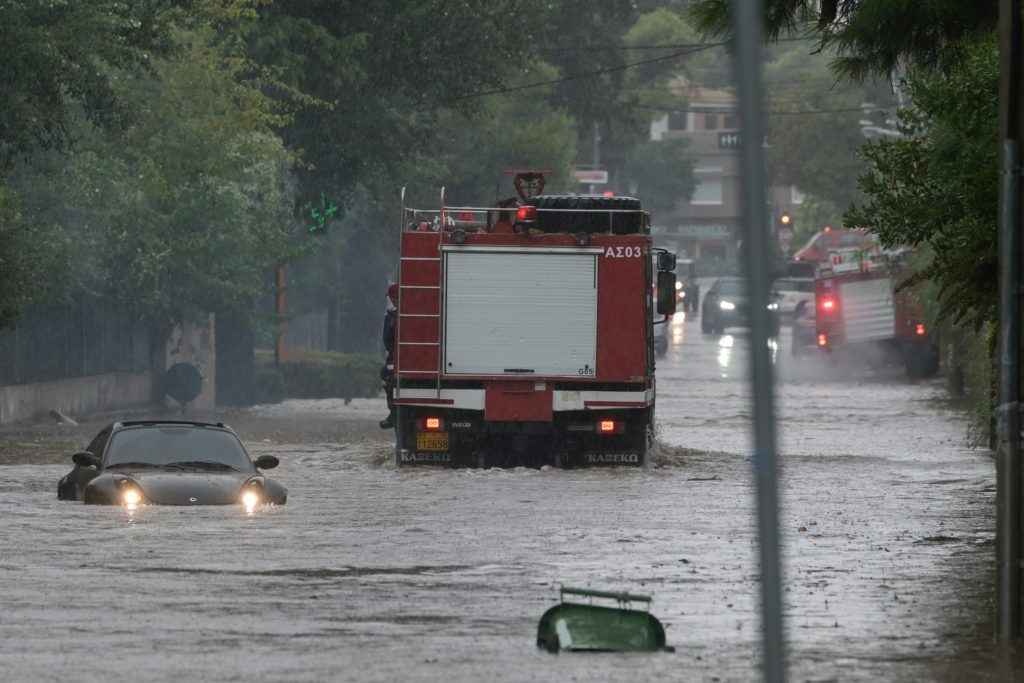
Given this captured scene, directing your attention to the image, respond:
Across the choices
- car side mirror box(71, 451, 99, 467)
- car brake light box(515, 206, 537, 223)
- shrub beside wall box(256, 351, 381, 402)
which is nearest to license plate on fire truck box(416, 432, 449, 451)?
car brake light box(515, 206, 537, 223)

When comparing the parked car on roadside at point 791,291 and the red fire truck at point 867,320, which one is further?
the parked car on roadside at point 791,291

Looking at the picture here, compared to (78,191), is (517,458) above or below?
below

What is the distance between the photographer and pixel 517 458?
24.9 m

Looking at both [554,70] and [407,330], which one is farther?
[554,70]

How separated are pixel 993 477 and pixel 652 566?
10304 mm

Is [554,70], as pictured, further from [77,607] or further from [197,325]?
[77,607]

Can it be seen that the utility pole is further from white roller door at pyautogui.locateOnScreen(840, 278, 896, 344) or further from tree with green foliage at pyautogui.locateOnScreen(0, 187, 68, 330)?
white roller door at pyautogui.locateOnScreen(840, 278, 896, 344)

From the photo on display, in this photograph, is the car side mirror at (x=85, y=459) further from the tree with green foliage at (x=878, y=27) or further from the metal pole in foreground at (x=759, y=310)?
the metal pole in foreground at (x=759, y=310)

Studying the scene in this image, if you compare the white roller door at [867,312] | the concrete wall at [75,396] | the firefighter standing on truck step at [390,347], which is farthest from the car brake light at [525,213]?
the white roller door at [867,312]

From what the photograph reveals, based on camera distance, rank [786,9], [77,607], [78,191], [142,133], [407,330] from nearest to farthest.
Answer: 1. [77,607]
2. [786,9]
3. [407,330]
4. [78,191]
5. [142,133]

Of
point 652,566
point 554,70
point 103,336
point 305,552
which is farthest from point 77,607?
point 554,70

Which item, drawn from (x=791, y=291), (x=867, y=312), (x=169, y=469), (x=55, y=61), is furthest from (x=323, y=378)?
(x=791, y=291)

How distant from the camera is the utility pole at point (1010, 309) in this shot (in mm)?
11484

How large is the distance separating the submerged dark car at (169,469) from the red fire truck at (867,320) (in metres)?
33.5
